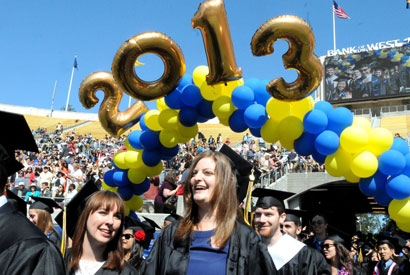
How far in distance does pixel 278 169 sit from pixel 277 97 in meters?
11.0

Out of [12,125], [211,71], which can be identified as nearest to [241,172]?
[211,71]

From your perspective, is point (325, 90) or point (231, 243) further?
point (325, 90)

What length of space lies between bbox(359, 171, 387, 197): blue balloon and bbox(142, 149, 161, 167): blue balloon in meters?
3.01

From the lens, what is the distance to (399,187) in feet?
15.7

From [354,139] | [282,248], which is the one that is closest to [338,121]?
[354,139]

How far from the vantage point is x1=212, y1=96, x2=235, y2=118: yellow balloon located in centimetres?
561

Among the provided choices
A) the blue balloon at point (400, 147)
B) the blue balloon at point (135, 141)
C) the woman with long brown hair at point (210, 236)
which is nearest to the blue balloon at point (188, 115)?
the blue balloon at point (135, 141)

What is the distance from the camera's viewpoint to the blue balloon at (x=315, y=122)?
500 centimetres

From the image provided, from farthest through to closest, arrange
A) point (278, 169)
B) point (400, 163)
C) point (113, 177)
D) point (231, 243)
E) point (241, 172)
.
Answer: point (278, 169), point (113, 177), point (400, 163), point (241, 172), point (231, 243)

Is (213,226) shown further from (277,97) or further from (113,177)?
(113,177)

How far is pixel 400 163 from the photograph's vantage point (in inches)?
189

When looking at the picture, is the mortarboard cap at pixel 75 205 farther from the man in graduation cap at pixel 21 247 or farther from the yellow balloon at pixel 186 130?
the yellow balloon at pixel 186 130

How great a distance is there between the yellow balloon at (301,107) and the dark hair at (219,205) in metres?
3.19

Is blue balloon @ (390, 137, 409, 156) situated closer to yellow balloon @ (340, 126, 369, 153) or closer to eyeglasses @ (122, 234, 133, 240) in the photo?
yellow balloon @ (340, 126, 369, 153)
